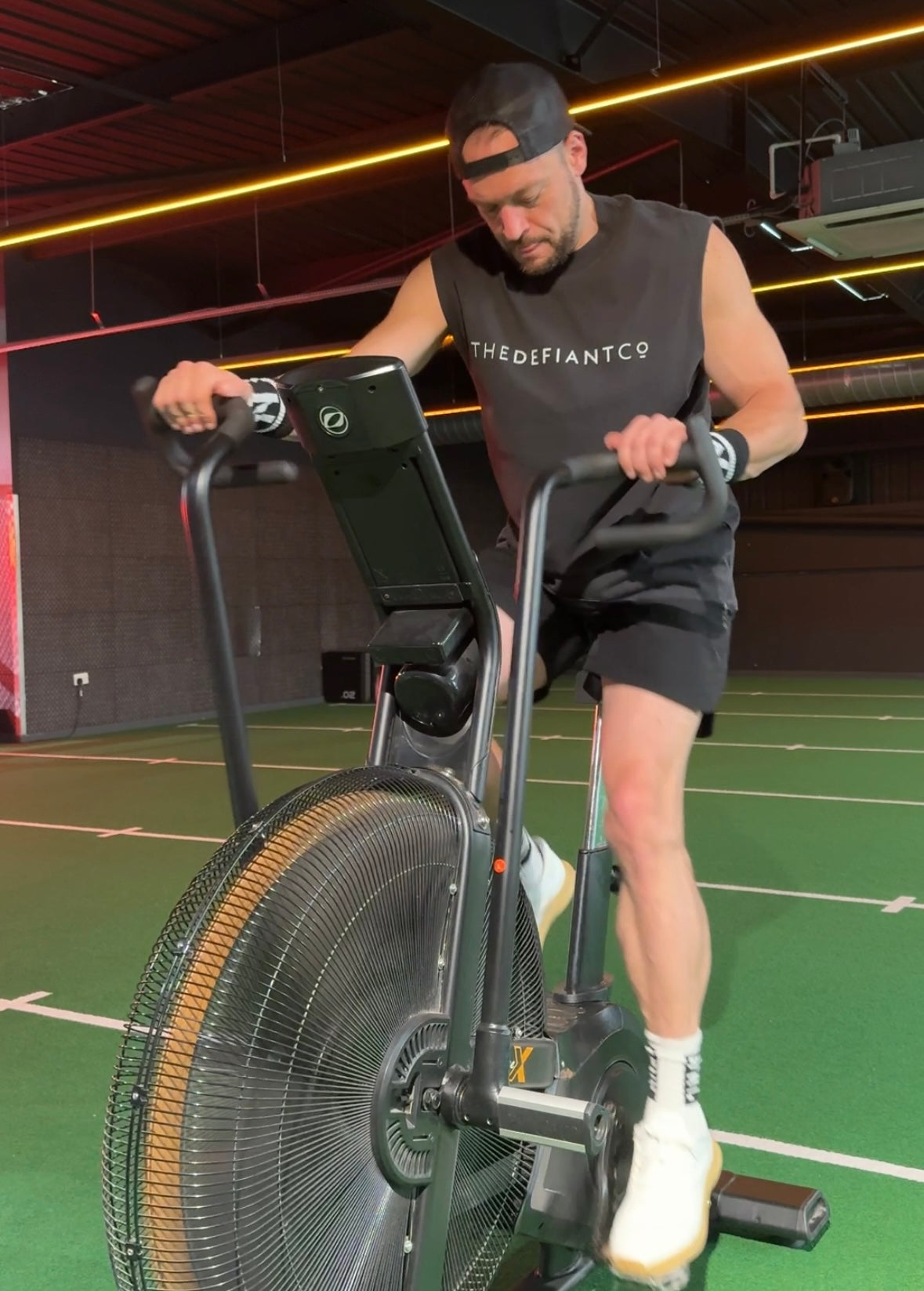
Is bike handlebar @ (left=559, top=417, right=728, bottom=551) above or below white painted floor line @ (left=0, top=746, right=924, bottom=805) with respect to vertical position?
above

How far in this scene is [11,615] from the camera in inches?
392

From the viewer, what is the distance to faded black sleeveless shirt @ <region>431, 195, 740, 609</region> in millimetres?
1826

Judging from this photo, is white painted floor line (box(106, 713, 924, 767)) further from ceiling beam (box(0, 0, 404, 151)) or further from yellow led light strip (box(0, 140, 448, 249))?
ceiling beam (box(0, 0, 404, 151))

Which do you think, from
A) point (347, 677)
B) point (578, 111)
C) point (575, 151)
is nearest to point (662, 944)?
point (575, 151)

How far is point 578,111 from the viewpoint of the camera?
5.03m

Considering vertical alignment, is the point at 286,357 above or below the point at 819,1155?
above

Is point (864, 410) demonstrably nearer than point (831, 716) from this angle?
No

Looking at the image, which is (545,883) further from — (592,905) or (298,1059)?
(298,1059)

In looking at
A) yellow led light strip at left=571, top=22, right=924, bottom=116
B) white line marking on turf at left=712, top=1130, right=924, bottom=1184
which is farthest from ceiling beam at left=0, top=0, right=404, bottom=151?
white line marking on turf at left=712, top=1130, right=924, bottom=1184

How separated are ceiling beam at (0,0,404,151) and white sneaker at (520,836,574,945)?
4.63 metres

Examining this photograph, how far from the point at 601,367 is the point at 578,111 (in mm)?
3643

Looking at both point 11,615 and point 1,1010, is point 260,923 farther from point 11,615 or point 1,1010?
point 11,615

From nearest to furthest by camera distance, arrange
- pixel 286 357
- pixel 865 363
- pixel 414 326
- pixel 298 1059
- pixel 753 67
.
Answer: pixel 298 1059 → pixel 414 326 → pixel 753 67 → pixel 286 357 → pixel 865 363

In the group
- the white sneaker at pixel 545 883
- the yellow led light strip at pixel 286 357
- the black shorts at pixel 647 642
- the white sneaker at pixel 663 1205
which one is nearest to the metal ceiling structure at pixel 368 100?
the yellow led light strip at pixel 286 357
